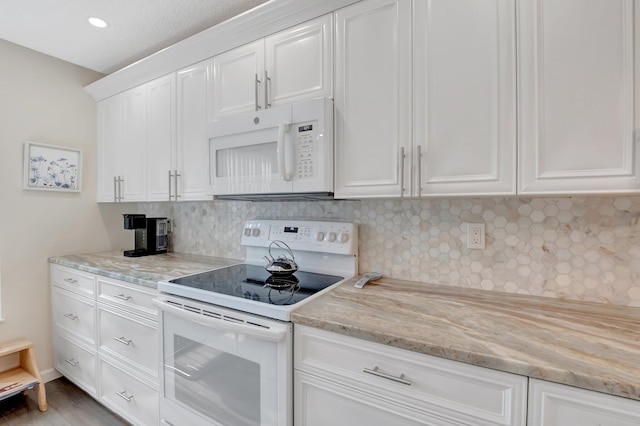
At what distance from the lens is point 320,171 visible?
4.67ft

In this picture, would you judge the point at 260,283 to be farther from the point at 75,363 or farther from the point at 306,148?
the point at 75,363

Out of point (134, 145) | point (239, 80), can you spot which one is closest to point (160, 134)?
point (134, 145)

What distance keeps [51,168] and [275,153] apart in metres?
2.01

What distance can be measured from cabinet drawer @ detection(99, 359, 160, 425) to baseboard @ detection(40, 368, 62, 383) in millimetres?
765

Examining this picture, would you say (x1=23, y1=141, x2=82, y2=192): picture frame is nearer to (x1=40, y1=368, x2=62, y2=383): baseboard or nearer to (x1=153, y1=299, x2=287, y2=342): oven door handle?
(x1=40, y1=368, x2=62, y2=383): baseboard

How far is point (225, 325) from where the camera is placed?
1246 millimetres

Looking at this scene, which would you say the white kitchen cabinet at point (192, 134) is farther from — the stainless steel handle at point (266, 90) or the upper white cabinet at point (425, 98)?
the upper white cabinet at point (425, 98)

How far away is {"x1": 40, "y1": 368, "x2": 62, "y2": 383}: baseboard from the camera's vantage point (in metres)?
2.33

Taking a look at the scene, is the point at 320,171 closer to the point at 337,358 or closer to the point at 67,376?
the point at 337,358

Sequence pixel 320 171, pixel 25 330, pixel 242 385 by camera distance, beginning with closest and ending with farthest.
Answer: pixel 242 385, pixel 320 171, pixel 25 330

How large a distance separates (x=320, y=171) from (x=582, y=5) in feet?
3.53

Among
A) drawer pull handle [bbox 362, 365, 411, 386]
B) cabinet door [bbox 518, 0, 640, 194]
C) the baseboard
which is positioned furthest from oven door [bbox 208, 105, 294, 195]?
the baseboard

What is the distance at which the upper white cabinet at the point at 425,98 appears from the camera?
3.64ft

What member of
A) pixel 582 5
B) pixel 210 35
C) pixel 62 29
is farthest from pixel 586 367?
pixel 62 29
